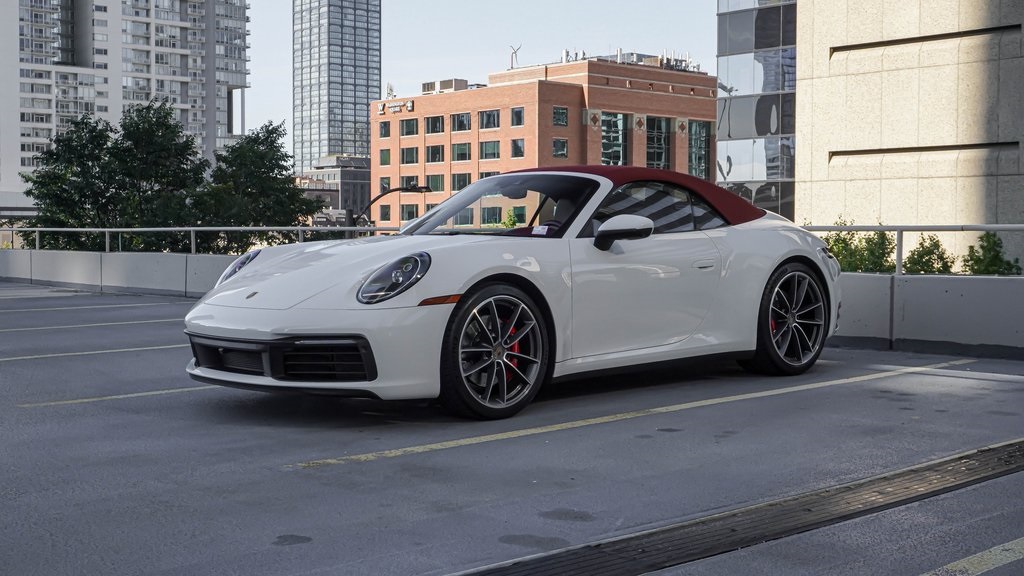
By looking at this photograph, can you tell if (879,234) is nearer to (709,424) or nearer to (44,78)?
(709,424)

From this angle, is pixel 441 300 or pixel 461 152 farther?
pixel 461 152

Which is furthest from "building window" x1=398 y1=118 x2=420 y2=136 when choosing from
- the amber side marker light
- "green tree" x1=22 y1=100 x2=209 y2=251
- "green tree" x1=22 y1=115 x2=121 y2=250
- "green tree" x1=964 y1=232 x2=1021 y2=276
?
the amber side marker light

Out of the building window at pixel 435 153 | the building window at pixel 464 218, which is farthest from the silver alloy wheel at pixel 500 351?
the building window at pixel 435 153

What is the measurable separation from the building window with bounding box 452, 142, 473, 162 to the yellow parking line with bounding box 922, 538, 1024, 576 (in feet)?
427

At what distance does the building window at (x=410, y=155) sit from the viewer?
464ft

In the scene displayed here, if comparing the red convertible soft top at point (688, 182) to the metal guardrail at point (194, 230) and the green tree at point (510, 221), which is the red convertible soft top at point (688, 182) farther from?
the metal guardrail at point (194, 230)

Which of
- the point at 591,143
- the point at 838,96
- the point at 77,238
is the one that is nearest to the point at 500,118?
the point at 591,143

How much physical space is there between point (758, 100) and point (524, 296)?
116ft

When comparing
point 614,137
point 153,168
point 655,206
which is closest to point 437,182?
point 614,137

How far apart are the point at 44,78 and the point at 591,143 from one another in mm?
95907

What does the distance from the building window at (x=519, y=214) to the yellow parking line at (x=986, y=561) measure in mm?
3517

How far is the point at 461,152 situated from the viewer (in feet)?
441

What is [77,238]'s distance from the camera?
20.5 m

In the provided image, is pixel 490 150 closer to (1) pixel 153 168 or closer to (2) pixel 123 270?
(1) pixel 153 168
